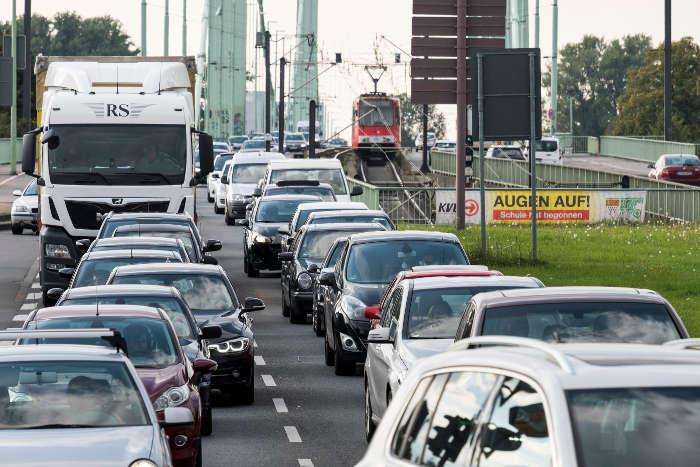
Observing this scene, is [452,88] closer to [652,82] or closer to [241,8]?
[652,82]

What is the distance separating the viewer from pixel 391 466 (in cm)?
673

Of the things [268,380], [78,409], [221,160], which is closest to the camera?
[78,409]

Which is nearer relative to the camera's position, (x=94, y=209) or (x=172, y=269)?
(x=172, y=269)

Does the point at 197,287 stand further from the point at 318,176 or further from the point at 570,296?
→ the point at 318,176

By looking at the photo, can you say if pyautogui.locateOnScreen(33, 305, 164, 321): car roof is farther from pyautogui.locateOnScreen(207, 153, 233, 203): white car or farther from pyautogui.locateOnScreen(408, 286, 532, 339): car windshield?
pyautogui.locateOnScreen(207, 153, 233, 203): white car

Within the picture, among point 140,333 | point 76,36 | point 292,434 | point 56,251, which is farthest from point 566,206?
point 76,36

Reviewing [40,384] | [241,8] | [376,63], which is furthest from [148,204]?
[241,8]

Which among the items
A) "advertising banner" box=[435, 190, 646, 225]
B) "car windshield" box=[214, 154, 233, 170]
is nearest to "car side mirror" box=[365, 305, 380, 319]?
"advertising banner" box=[435, 190, 646, 225]

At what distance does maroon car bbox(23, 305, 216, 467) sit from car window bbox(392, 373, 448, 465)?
6.54 meters

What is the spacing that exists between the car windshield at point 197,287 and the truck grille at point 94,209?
10.6 metres

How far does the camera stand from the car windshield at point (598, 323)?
1154 centimetres

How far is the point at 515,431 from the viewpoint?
235 inches

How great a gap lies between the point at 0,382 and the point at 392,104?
8535cm

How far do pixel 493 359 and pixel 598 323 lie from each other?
5336mm
